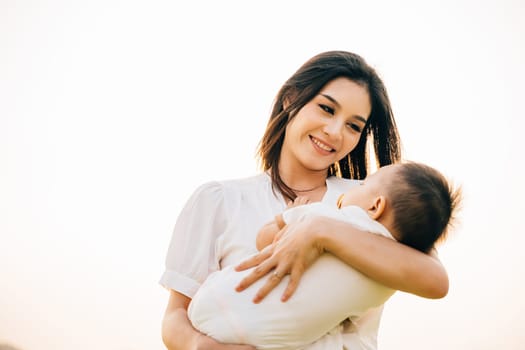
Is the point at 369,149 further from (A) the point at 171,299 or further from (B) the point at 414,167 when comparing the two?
(A) the point at 171,299

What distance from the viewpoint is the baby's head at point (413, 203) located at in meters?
1.52

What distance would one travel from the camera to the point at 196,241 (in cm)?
191

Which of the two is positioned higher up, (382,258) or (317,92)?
(317,92)

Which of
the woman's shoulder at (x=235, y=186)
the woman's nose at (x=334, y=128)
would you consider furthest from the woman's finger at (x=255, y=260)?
the woman's nose at (x=334, y=128)

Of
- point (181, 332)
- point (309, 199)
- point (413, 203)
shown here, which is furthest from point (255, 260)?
point (309, 199)

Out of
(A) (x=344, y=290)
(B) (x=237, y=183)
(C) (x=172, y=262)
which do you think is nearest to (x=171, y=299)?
(C) (x=172, y=262)

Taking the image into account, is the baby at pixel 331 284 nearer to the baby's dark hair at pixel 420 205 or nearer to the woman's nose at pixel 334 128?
the baby's dark hair at pixel 420 205

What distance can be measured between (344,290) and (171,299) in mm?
685

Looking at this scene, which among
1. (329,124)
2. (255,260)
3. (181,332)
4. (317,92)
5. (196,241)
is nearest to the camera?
(255,260)

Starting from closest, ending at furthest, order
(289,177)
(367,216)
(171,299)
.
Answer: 1. (367,216)
2. (171,299)
3. (289,177)

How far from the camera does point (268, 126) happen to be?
2.36 meters

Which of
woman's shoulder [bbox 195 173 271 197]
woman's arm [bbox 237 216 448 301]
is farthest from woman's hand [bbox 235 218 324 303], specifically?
woman's shoulder [bbox 195 173 271 197]

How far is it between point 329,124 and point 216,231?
1.88ft

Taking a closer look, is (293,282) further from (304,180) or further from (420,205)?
(304,180)
